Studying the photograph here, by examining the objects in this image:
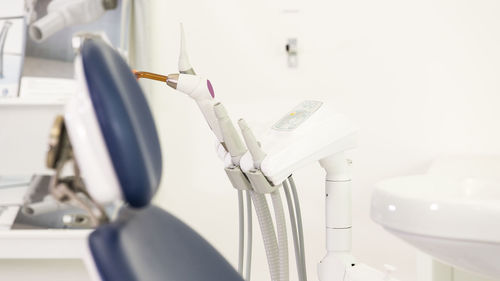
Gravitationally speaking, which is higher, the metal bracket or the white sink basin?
the metal bracket

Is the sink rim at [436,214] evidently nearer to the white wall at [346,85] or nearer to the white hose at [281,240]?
the white hose at [281,240]

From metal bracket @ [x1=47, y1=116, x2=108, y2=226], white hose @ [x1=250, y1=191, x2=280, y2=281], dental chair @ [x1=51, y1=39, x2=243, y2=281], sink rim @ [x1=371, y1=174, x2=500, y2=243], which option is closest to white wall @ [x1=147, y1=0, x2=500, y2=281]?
white hose @ [x1=250, y1=191, x2=280, y2=281]

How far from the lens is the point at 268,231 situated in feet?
4.81

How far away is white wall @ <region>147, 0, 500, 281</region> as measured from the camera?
7.79ft

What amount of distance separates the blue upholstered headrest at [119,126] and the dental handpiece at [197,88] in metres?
0.61

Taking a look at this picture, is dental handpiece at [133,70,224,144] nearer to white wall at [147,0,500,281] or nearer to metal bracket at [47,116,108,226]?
metal bracket at [47,116,108,226]

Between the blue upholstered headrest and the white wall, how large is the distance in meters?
1.71

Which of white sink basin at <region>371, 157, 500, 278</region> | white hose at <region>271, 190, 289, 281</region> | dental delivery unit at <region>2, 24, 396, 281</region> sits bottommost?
white hose at <region>271, 190, 289, 281</region>

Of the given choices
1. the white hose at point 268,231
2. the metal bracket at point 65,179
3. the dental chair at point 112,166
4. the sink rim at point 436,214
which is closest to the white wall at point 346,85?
the white hose at point 268,231

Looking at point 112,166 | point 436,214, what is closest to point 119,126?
point 112,166

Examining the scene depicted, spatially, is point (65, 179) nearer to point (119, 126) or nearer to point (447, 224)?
point (119, 126)

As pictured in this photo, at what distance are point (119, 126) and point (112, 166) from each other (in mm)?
42

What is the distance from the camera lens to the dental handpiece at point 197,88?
4.62 feet

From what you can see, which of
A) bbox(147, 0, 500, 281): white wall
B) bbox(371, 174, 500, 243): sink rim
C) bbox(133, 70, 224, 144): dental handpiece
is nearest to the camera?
bbox(371, 174, 500, 243): sink rim
